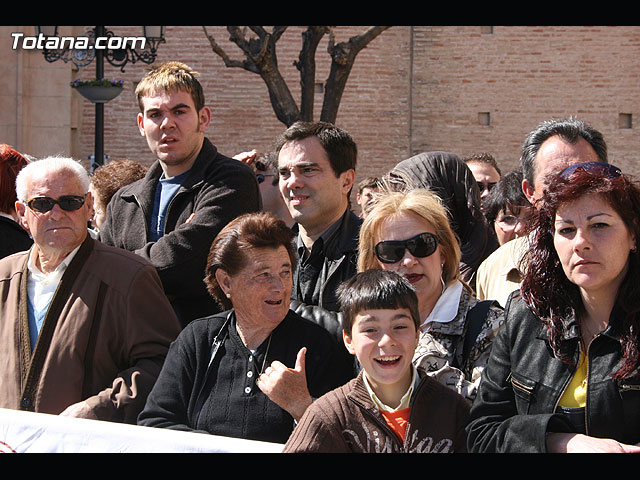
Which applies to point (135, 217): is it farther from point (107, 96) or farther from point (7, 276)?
point (107, 96)

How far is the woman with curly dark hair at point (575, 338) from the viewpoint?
258cm

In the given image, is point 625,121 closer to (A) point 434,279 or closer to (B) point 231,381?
(A) point 434,279

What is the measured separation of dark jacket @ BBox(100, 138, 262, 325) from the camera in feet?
13.5

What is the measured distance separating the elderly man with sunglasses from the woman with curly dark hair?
5.02 feet

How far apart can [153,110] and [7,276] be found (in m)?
1.12

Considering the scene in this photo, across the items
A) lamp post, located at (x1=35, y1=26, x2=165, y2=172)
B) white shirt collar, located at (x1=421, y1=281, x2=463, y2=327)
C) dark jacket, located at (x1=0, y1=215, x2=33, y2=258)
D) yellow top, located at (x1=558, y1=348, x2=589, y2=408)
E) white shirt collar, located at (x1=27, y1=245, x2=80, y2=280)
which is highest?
lamp post, located at (x1=35, y1=26, x2=165, y2=172)

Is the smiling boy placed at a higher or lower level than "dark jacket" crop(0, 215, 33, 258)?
lower

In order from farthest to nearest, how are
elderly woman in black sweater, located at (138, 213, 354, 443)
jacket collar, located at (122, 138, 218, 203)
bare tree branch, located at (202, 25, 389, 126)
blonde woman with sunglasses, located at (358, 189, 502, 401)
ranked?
bare tree branch, located at (202, 25, 389, 126) → jacket collar, located at (122, 138, 218, 203) → elderly woman in black sweater, located at (138, 213, 354, 443) → blonde woman with sunglasses, located at (358, 189, 502, 401)

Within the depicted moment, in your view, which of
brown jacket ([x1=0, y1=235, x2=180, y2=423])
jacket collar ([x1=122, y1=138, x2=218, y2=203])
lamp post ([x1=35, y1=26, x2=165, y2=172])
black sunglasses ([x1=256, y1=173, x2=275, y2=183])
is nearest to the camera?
brown jacket ([x1=0, y1=235, x2=180, y2=423])

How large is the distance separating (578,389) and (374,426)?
0.64 metres

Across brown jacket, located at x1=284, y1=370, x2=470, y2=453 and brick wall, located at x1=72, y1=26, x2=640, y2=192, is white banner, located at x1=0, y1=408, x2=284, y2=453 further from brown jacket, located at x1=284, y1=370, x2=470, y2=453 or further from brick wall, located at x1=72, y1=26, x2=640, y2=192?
brick wall, located at x1=72, y1=26, x2=640, y2=192

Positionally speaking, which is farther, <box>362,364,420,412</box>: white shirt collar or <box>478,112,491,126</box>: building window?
<box>478,112,491,126</box>: building window

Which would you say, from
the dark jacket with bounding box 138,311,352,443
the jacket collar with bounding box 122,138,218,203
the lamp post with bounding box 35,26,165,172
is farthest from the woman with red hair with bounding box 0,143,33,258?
the lamp post with bounding box 35,26,165,172

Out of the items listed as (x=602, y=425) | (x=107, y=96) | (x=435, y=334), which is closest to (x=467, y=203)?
(x=435, y=334)
